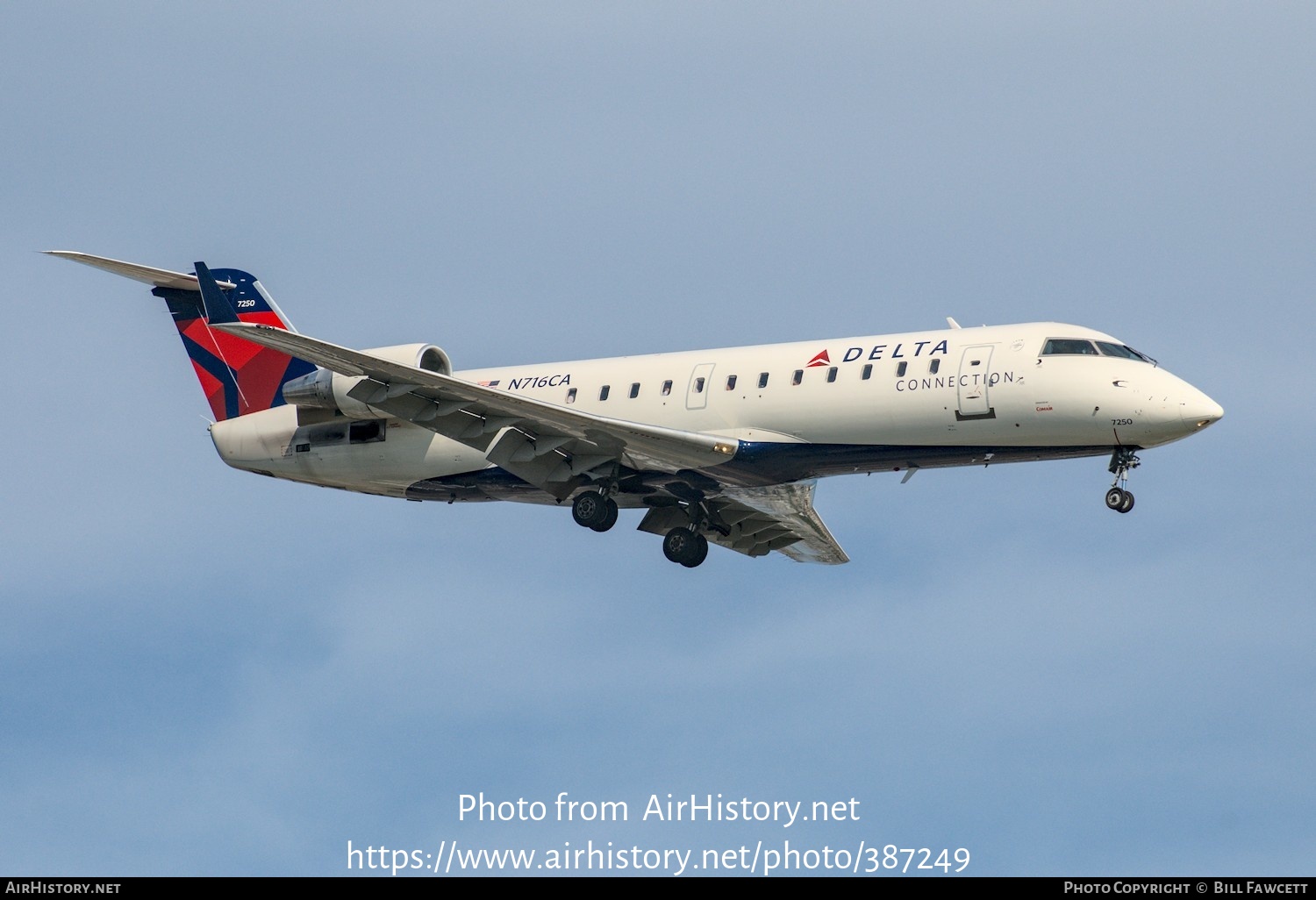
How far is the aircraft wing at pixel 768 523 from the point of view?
107 ft

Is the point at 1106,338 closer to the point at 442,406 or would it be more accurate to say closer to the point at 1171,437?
the point at 1171,437

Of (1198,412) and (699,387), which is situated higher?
(699,387)

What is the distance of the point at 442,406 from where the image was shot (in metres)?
Answer: 30.7

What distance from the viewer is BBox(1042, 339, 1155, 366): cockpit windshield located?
28.5 meters

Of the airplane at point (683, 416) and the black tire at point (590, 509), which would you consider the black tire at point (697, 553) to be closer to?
the airplane at point (683, 416)

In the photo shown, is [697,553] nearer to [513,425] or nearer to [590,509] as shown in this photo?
[590,509]

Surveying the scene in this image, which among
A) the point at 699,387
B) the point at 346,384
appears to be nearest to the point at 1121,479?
the point at 699,387

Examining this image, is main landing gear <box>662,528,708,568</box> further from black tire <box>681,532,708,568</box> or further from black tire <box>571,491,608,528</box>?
black tire <box>571,491,608,528</box>

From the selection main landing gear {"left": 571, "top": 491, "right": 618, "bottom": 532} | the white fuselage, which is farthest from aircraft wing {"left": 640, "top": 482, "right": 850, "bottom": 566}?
main landing gear {"left": 571, "top": 491, "right": 618, "bottom": 532}

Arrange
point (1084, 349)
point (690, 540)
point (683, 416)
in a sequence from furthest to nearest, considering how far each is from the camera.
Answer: point (690, 540)
point (683, 416)
point (1084, 349)

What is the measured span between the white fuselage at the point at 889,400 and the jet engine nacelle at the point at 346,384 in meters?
1.07

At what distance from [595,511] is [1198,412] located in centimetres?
994

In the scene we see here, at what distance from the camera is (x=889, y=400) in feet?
94.9

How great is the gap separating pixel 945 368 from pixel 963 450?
133 centimetres
